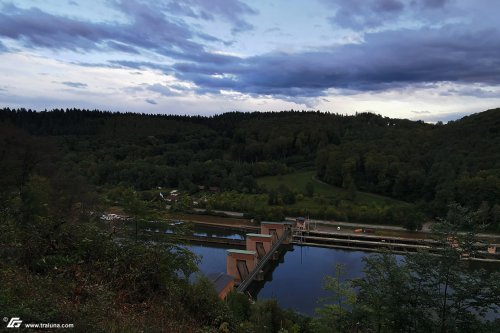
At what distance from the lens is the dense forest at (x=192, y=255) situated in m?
4.86

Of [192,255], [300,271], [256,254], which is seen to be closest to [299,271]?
[300,271]

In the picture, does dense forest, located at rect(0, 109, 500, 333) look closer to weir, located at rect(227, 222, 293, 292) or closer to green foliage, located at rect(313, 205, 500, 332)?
green foliage, located at rect(313, 205, 500, 332)

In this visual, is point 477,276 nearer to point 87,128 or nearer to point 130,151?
point 130,151

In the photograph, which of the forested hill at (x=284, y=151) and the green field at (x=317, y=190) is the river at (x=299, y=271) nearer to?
the green field at (x=317, y=190)

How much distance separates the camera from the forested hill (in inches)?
1683

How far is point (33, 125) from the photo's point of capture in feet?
220

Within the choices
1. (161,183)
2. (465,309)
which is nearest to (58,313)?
(465,309)

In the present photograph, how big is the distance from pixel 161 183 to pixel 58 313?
4726 cm

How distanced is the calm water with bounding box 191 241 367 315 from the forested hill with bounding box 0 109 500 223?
13.8 m

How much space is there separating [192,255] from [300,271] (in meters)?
20.1

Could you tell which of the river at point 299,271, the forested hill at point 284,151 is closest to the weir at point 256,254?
the river at point 299,271

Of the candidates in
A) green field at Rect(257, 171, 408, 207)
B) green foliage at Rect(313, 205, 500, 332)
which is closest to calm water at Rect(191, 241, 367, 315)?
green field at Rect(257, 171, 408, 207)

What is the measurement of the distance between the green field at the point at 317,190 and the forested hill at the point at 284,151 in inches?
53.7

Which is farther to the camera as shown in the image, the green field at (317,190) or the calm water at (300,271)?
the green field at (317,190)
